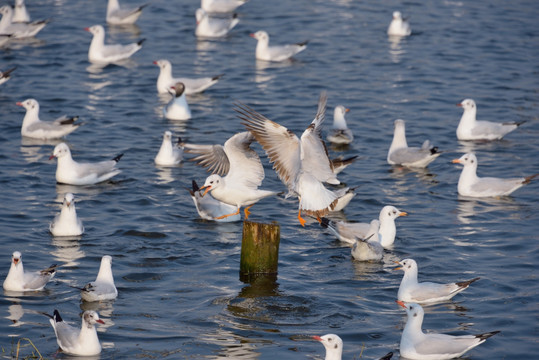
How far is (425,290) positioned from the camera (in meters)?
11.9

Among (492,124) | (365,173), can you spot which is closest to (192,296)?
(365,173)

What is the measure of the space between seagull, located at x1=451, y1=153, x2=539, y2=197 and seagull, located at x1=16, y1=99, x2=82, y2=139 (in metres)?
8.05

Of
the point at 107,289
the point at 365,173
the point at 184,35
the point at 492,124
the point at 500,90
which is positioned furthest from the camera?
the point at 184,35

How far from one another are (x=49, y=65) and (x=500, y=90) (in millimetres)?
12272

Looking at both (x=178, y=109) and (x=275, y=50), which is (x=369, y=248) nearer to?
(x=178, y=109)

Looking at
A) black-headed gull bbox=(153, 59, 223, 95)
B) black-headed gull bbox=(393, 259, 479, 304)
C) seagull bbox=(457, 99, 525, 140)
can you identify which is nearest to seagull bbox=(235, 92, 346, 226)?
black-headed gull bbox=(393, 259, 479, 304)

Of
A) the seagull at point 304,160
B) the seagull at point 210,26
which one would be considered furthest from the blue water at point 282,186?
the seagull at point 304,160

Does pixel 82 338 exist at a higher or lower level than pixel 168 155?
higher

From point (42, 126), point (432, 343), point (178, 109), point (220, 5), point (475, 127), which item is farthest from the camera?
point (220, 5)

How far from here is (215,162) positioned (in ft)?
45.6

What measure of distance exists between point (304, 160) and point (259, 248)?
143 centimetres

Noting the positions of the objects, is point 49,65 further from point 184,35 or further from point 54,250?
point 54,250

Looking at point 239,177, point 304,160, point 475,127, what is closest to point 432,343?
point 304,160

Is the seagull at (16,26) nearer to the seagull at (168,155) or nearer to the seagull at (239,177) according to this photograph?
the seagull at (168,155)
